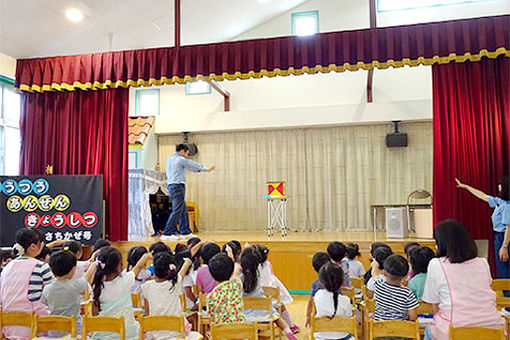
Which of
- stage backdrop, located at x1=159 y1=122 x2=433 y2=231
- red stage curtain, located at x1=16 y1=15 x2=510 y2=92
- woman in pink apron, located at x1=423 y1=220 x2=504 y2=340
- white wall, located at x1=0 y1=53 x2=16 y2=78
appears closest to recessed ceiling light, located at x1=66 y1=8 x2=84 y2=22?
red stage curtain, located at x1=16 y1=15 x2=510 y2=92

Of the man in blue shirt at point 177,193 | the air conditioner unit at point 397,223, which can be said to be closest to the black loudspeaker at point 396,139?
the air conditioner unit at point 397,223

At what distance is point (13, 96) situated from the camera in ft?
27.4

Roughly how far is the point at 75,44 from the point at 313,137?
546 cm

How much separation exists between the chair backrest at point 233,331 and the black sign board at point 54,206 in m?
4.63

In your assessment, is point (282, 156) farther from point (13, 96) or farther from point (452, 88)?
point (13, 96)

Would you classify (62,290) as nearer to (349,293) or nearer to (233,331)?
(233,331)

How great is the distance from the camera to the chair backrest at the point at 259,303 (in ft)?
11.3

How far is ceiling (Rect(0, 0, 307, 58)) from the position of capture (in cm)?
689

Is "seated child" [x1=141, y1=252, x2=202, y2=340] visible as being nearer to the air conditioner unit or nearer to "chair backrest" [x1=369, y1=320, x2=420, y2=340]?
"chair backrest" [x1=369, y1=320, x2=420, y2=340]

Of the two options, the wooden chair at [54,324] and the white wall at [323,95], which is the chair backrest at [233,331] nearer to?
the wooden chair at [54,324]

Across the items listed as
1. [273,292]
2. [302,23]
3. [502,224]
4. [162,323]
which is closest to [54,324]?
[162,323]

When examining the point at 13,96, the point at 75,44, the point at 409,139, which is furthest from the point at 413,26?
the point at 13,96

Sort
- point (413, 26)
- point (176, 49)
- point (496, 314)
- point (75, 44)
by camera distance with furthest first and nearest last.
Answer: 1. point (75, 44)
2. point (176, 49)
3. point (413, 26)
4. point (496, 314)

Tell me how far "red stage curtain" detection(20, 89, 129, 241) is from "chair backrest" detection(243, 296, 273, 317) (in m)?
4.36
